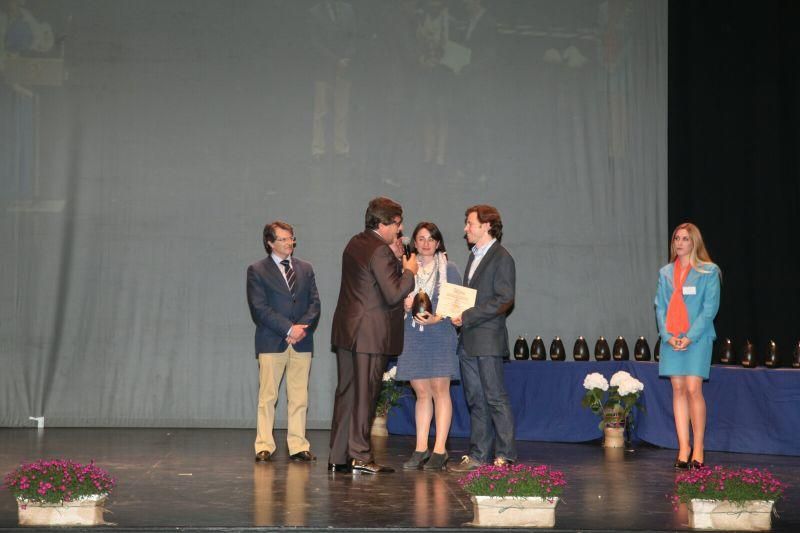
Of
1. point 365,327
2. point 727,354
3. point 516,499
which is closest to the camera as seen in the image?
point 516,499

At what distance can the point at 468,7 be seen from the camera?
28.2 ft

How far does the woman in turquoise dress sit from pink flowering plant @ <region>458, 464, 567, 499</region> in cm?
206

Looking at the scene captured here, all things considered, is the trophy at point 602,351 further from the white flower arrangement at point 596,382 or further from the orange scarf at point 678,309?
the orange scarf at point 678,309

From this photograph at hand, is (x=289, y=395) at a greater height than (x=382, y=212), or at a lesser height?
lesser

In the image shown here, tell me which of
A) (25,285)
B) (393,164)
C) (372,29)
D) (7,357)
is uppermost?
(372,29)

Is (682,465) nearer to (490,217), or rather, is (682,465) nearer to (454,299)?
(454,299)

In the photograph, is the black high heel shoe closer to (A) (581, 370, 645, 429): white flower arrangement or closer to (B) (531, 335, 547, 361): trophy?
(A) (581, 370, 645, 429): white flower arrangement

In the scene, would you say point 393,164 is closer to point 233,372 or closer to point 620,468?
point 233,372

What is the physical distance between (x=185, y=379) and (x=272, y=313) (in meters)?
2.57

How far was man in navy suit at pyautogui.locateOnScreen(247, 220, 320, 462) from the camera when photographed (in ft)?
19.9

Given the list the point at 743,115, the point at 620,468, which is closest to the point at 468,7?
the point at 743,115

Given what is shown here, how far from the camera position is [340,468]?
551cm

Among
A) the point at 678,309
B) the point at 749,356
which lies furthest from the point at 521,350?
the point at 678,309

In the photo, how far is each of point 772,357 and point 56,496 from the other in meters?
4.88
